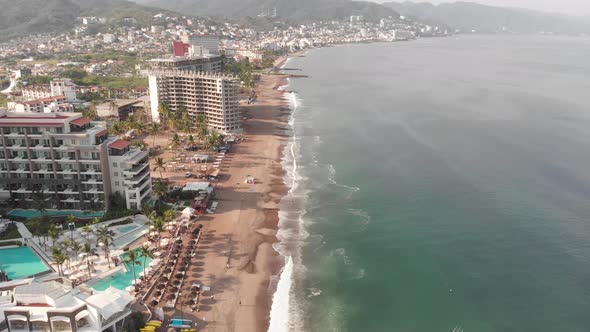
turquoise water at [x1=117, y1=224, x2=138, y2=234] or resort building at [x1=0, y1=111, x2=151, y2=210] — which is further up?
resort building at [x1=0, y1=111, x2=151, y2=210]

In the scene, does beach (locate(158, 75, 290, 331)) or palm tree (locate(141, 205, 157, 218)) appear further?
palm tree (locate(141, 205, 157, 218))

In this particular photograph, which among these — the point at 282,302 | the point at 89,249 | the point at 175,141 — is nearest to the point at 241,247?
the point at 282,302

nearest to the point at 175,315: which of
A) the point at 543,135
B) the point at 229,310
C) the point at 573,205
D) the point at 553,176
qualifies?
the point at 229,310

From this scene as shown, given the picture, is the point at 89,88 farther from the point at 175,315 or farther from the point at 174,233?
the point at 175,315

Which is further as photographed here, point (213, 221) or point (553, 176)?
point (553, 176)

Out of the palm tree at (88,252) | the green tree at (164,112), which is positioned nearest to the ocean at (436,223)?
the palm tree at (88,252)

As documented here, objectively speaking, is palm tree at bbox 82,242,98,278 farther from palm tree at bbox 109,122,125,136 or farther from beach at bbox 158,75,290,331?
palm tree at bbox 109,122,125,136

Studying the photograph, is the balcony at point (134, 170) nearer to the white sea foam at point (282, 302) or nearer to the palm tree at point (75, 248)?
the palm tree at point (75, 248)

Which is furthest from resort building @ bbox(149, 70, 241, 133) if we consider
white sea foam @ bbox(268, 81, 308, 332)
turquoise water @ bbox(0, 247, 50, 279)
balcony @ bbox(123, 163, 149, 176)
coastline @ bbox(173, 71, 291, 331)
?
A: turquoise water @ bbox(0, 247, 50, 279)
